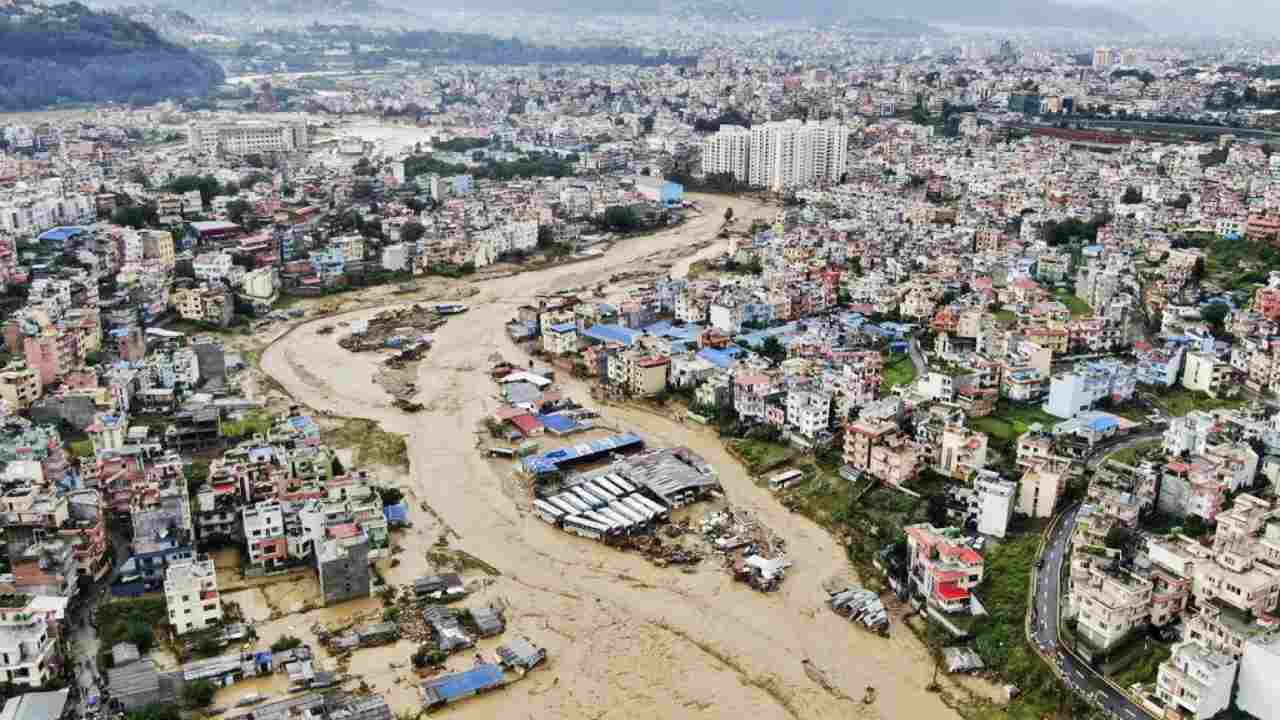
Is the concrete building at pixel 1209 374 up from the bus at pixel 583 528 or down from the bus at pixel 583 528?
up

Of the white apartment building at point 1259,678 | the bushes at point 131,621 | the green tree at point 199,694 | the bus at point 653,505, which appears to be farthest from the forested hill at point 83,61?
the white apartment building at point 1259,678

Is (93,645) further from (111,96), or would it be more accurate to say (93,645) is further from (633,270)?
(111,96)

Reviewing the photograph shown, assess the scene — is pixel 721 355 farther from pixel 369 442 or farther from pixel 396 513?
pixel 396 513

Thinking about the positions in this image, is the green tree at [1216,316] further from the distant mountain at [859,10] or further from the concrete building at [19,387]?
the distant mountain at [859,10]

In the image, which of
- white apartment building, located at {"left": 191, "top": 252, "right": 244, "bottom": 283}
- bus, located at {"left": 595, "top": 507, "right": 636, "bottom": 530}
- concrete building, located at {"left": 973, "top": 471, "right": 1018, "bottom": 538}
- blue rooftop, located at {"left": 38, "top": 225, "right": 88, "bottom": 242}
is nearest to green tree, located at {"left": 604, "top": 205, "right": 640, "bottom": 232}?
white apartment building, located at {"left": 191, "top": 252, "right": 244, "bottom": 283}

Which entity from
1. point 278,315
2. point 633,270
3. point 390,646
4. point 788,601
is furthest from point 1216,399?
point 278,315

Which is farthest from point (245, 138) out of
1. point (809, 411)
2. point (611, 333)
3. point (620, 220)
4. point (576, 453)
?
point (809, 411)

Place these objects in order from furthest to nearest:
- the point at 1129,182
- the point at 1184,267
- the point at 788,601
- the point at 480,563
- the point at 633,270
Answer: the point at 1129,182 → the point at 633,270 → the point at 1184,267 → the point at 480,563 → the point at 788,601
